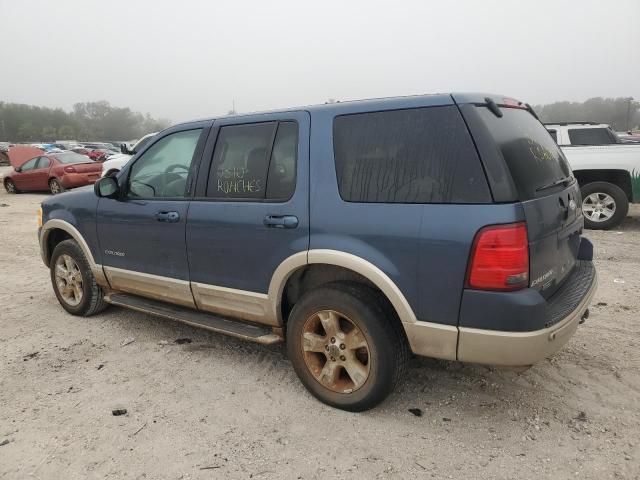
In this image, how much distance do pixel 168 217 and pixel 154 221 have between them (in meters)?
0.18

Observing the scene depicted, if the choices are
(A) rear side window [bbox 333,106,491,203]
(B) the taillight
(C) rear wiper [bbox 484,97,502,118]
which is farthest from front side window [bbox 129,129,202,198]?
(B) the taillight

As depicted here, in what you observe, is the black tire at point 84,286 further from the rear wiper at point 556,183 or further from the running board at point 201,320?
the rear wiper at point 556,183

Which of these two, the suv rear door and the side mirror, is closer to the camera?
the suv rear door

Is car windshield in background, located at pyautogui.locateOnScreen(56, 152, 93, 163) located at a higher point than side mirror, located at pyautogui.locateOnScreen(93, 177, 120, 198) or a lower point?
lower

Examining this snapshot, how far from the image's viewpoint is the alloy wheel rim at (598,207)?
817cm

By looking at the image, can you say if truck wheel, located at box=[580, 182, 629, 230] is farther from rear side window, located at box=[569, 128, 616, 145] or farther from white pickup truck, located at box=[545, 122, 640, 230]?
rear side window, located at box=[569, 128, 616, 145]

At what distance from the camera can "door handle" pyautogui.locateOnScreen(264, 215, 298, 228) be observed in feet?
9.87

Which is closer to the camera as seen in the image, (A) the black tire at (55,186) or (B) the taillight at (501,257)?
(B) the taillight at (501,257)

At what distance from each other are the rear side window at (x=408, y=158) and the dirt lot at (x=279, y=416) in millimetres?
1320

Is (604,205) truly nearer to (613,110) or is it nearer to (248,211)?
(248,211)

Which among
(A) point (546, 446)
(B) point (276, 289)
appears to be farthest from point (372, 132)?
(A) point (546, 446)

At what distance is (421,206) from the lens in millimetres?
2584

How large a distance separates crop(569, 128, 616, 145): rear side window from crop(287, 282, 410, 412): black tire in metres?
8.04

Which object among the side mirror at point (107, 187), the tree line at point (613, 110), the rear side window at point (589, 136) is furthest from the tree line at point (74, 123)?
the side mirror at point (107, 187)
